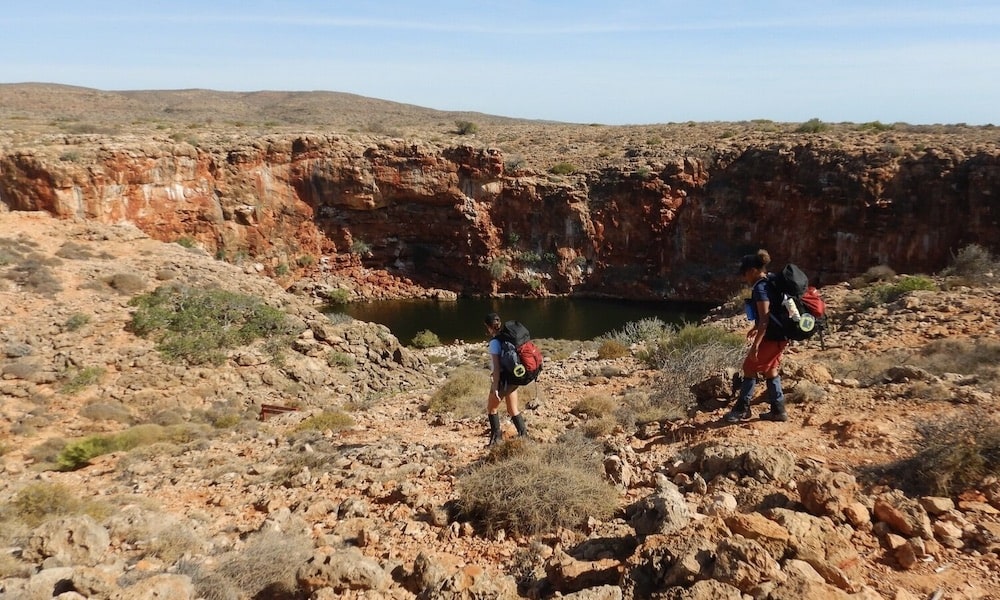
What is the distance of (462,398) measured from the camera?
385 inches

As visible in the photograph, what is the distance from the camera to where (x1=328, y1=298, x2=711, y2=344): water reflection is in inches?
972

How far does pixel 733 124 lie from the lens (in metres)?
38.6

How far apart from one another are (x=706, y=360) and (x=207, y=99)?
68.9m

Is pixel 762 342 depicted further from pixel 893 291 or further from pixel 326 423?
pixel 893 291

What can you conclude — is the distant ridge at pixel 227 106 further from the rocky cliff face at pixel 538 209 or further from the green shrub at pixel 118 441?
the green shrub at pixel 118 441

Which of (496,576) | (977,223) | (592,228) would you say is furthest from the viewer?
(592,228)

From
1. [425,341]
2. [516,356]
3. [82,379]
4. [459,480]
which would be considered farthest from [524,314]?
[459,480]

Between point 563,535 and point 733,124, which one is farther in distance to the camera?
point 733,124

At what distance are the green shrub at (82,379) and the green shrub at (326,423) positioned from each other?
4546 mm

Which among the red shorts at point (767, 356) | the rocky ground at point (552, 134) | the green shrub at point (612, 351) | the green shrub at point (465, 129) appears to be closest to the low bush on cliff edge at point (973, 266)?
the green shrub at point (612, 351)

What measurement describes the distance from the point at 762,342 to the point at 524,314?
71.5 feet

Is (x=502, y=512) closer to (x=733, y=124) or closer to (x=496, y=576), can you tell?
(x=496, y=576)

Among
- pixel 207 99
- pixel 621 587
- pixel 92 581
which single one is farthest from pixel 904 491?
pixel 207 99

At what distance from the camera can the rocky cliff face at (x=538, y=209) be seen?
77.0ft
